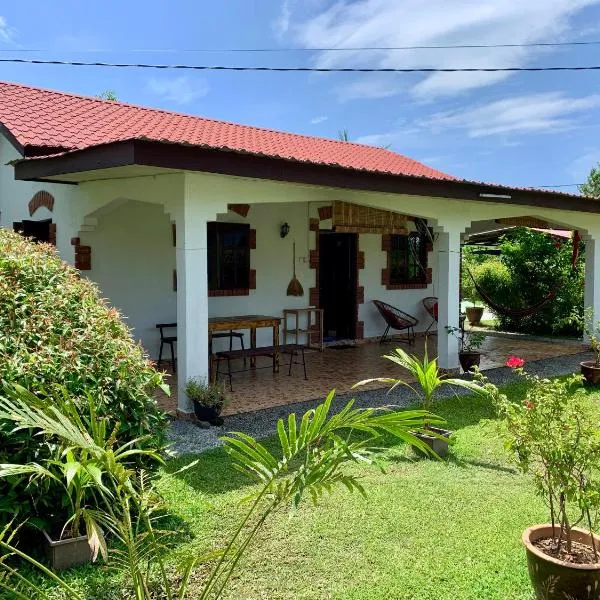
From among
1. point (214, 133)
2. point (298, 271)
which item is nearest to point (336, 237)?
point (298, 271)

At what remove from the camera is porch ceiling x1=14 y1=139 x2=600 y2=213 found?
17.9 ft

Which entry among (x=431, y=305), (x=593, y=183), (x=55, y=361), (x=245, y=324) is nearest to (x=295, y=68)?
(x=431, y=305)

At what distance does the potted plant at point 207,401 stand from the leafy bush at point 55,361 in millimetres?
2063

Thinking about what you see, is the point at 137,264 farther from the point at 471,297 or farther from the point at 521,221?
the point at 471,297

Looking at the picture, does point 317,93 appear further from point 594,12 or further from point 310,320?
point 310,320

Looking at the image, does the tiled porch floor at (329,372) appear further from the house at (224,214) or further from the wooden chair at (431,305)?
the house at (224,214)

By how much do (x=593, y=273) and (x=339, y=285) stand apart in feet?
15.8

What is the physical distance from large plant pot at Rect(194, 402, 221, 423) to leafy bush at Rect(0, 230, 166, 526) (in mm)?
2107

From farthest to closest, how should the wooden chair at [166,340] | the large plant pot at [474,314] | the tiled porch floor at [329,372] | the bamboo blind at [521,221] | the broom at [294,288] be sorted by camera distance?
the large plant pot at [474,314] < the bamboo blind at [521,221] < the broom at [294,288] < the wooden chair at [166,340] < the tiled porch floor at [329,372]

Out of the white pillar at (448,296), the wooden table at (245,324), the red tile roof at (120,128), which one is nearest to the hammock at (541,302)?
the red tile roof at (120,128)

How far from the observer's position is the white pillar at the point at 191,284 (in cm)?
612

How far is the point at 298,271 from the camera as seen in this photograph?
36.3 ft

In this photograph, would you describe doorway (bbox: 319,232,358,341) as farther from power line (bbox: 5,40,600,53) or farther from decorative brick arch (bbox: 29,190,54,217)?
power line (bbox: 5,40,600,53)

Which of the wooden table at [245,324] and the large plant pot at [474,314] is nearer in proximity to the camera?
the wooden table at [245,324]
